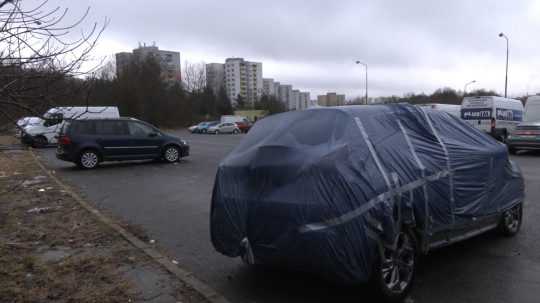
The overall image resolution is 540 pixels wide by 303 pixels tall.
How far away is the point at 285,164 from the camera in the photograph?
13.0 feet

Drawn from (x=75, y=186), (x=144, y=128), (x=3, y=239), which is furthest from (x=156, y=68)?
(x=3, y=239)

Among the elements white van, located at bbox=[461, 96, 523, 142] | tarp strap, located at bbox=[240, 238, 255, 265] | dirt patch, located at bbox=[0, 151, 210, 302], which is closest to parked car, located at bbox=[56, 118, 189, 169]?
dirt patch, located at bbox=[0, 151, 210, 302]

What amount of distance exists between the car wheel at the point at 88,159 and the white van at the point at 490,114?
17.1m

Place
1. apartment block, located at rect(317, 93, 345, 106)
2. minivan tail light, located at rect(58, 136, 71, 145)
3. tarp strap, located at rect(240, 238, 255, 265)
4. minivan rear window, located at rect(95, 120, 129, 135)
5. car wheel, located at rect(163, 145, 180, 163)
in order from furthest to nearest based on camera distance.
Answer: apartment block, located at rect(317, 93, 345, 106) → car wheel, located at rect(163, 145, 180, 163) → minivan rear window, located at rect(95, 120, 129, 135) → minivan tail light, located at rect(58, 136, 71, 145) → tarp strap, located at rect(240, 238, 255, 265)

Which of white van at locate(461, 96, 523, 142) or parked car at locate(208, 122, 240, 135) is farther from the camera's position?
parked car at locate(208, 122, 240, 135)

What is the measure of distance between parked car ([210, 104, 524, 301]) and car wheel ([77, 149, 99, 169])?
12321 mm

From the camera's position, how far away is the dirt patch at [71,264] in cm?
422

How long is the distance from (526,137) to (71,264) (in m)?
18.3

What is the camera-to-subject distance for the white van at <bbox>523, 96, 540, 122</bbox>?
66.5 feet

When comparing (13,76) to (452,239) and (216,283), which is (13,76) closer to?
(216,283)

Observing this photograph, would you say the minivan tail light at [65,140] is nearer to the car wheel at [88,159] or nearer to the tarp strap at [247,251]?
the car wheel at [88,159]

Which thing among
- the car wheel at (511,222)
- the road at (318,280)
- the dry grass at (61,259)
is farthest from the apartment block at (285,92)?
the car wheel at (511,222)

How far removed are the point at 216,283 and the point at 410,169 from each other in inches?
87.0

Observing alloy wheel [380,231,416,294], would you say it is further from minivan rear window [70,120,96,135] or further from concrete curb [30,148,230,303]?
minivan rear window [70,120,96,135]
